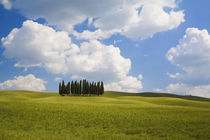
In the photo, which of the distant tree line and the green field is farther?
the distant tree line

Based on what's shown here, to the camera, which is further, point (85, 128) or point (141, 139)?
point (85, 128)

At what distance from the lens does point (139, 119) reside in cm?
2430

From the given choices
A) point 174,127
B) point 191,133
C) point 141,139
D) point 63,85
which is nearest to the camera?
point 141,139

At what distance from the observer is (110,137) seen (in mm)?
17172

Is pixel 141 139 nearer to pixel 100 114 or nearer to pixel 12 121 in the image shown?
pixel 100 114

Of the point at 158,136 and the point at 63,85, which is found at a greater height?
the point at 63,85

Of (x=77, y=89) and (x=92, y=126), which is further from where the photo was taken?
(x=77, y=89)

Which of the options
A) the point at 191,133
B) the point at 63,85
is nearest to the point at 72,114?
the point at 191,133

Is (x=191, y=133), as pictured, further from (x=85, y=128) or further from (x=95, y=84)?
(x=95, y=84)

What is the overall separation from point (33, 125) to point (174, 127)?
51.5 ft

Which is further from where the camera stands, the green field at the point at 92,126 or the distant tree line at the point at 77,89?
the distant tree line at the point at 77,89

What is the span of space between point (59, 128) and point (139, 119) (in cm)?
991

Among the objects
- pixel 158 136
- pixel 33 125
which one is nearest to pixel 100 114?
pixel 33 125

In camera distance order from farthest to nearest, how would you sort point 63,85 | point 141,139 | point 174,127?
point 63,85
point 174,127
point 141,139
